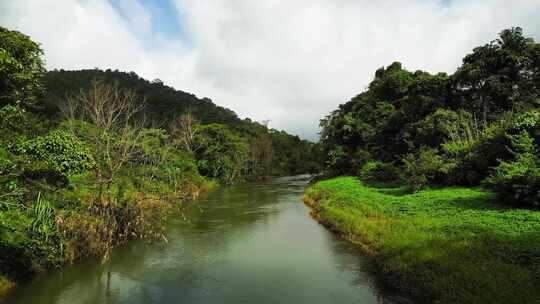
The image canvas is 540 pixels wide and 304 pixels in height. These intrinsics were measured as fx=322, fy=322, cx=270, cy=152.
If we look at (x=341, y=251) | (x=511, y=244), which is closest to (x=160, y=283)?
(x=341, y=251)

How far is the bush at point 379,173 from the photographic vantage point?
3247 cm

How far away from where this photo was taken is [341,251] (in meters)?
17.0

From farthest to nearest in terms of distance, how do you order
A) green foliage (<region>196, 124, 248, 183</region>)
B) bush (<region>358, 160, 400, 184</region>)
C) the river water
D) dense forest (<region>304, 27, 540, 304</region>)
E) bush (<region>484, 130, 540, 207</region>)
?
1. green foliage (<region>196, 124, 248, 183</region>)
2. bush (<region>358, 160, 400, 184</region>)
3. bush (<region>484, 130, 540, 207</region>)
4. the river water
5. dense forest (<region>304, 27, 540, 304</region>)

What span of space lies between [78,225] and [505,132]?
25219 mm

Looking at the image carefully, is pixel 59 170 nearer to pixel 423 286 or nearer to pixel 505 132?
pixel 423 286

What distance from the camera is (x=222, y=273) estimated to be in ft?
46.9

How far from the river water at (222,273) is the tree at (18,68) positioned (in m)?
8.20

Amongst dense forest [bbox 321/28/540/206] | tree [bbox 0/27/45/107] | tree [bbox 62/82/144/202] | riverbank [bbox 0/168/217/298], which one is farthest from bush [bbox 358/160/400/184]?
tree [bbox 0/27/45/107]

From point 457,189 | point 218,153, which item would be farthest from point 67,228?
point 218,153

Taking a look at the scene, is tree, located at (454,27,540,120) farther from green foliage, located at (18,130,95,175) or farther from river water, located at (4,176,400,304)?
green foliage, located at (18,130,95,175)

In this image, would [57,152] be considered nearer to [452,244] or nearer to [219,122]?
[452,244]

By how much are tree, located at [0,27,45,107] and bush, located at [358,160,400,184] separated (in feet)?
94.6

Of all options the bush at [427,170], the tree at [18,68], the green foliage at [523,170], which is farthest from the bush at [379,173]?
the tree at [18,68]

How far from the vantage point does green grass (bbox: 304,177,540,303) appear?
9578 mm
